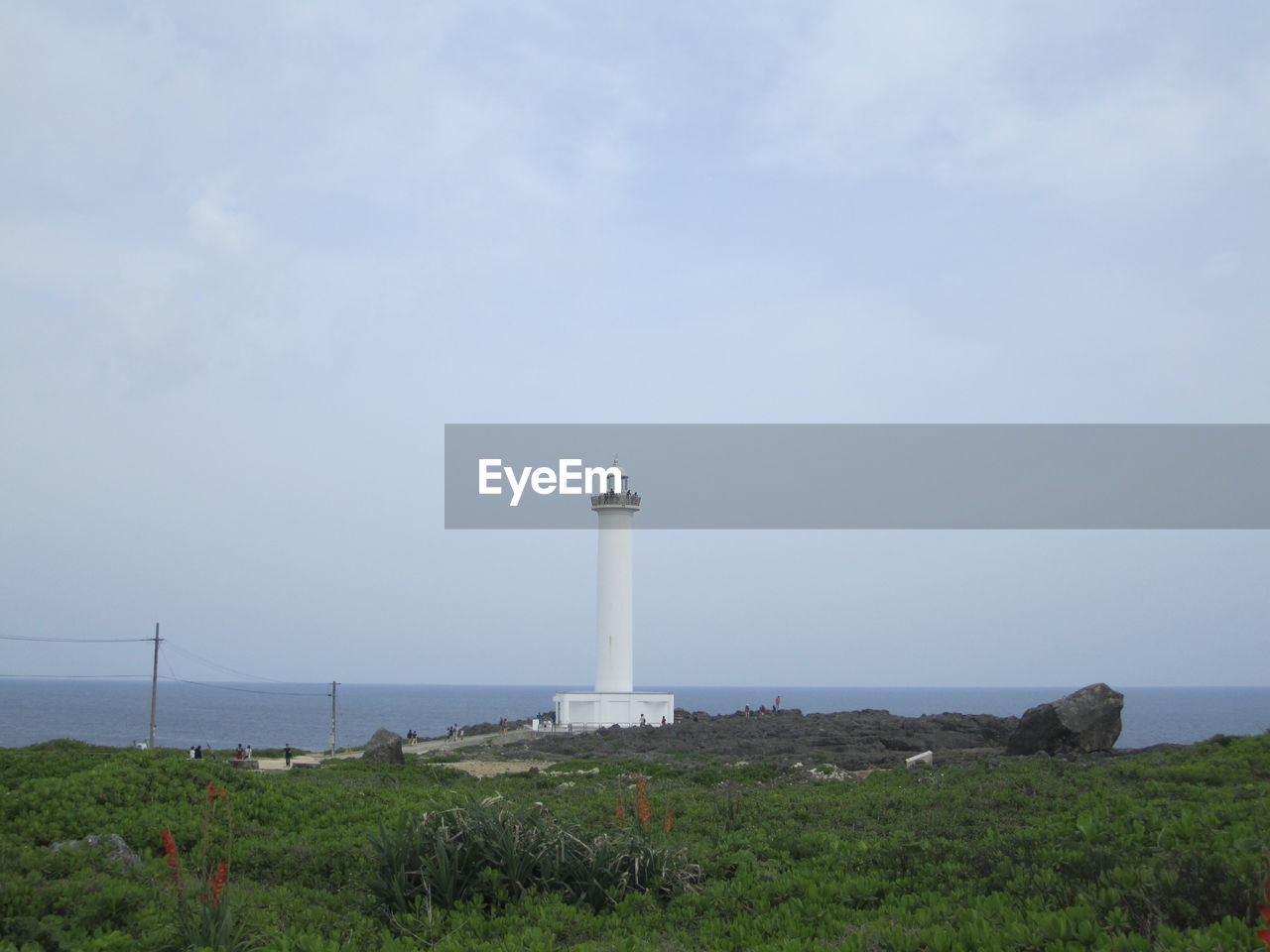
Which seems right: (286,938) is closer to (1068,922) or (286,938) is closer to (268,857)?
(268,857)

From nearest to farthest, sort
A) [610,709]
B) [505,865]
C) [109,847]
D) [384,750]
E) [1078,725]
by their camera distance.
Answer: [505,865] < [109,847] < [1078,725] < [384,750] < [610,709]

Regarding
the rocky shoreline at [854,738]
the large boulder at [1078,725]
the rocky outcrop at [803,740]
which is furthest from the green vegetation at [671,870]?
the rocky outcrop at [803,740]

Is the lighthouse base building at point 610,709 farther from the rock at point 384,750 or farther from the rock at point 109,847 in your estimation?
the rock at point 109,847

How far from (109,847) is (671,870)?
6.35m

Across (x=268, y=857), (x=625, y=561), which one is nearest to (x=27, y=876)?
(x=268, y=857)

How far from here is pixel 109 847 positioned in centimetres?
1138

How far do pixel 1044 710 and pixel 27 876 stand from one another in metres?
20.4

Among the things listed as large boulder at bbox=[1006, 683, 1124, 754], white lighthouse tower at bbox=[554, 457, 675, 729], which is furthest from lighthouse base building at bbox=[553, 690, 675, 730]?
large boulder at bbox=[1006, 683, 1124, 754]

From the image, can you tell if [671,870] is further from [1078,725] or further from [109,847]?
[1078,725]

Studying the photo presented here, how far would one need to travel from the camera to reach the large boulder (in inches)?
895

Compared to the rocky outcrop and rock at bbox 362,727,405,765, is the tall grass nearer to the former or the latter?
the rocky outcrop

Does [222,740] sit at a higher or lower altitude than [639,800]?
lower

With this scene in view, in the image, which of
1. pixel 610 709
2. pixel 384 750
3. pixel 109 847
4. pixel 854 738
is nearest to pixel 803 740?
pixel 854 738

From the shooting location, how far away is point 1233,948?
589 cm
